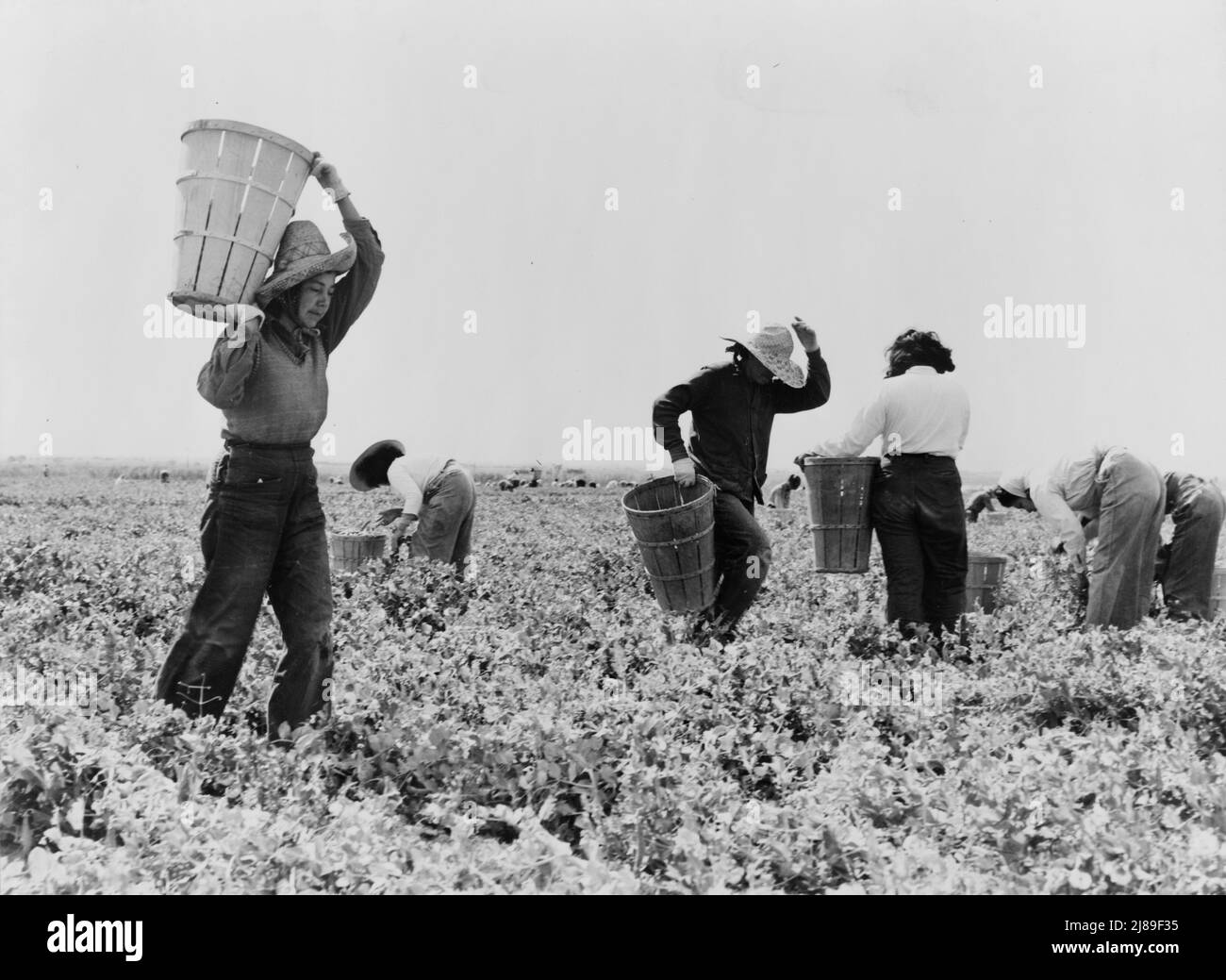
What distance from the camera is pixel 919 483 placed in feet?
16.2

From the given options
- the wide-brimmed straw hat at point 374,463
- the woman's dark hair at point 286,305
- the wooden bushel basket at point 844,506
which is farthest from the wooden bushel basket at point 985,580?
the woman's dark hair at point 286,305

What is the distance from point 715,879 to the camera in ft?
7.66

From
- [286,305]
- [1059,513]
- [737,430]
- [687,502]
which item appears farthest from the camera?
[1059,513]

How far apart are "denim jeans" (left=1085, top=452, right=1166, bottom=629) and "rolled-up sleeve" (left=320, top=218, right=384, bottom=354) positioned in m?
3.74

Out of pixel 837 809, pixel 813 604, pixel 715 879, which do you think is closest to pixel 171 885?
pixel 715 879

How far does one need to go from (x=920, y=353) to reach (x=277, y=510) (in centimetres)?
305

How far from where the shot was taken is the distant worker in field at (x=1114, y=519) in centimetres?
533

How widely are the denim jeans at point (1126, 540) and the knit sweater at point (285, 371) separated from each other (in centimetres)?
376

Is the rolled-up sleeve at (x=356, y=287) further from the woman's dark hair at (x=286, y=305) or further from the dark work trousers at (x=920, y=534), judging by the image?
the dark work trousers at (x=920, y=534)

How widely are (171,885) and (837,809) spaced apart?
61.6 inches

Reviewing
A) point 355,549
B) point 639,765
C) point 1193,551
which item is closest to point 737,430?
point 639,765

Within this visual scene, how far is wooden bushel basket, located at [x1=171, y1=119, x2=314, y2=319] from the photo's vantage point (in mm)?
3145

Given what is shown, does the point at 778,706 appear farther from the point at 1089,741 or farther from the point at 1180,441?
the point at 1180,441

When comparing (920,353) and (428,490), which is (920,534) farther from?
(428,490)
